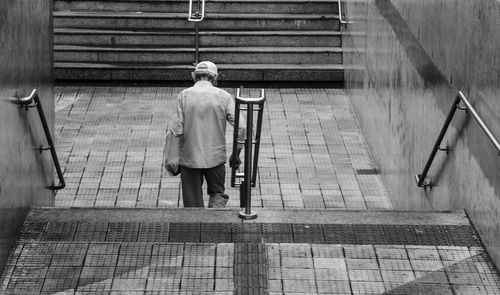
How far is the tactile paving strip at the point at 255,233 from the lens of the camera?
23.1ft

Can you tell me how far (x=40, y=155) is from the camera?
28.6 feet

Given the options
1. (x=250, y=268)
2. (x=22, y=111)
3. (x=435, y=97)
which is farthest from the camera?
(x=435, y=97)

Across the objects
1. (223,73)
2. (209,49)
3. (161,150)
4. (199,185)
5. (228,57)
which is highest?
(209,49)

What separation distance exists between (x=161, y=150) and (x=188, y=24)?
392cm

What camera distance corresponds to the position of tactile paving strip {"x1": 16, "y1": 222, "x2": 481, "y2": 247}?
704cm

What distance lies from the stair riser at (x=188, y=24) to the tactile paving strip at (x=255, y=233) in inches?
325

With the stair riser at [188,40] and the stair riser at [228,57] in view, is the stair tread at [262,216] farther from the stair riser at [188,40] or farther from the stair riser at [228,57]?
the stair riser at [188,40]

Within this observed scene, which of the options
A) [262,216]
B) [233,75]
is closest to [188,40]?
[233,75]

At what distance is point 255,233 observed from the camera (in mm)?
7105

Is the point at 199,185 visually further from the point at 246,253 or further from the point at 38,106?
the point at 246,253

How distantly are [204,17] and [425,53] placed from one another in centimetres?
679

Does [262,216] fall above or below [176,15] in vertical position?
below

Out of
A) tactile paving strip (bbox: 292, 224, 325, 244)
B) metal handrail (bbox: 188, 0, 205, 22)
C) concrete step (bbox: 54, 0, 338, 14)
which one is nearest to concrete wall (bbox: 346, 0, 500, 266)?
tactile paving strip (bbox: 292, 224, 325, 244)

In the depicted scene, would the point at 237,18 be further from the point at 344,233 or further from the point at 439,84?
the point at 344,233
